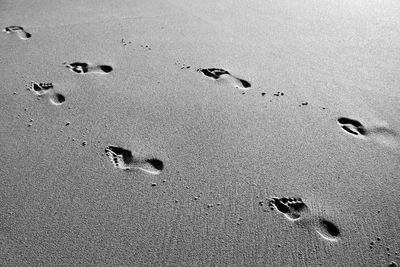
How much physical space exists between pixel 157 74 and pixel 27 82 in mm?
734

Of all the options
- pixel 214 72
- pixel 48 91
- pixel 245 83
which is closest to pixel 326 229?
pixel 245 83

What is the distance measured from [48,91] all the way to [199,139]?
36.0 inches

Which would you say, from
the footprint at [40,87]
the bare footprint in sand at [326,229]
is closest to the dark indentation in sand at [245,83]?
the bare footprint in sand at [326,229]

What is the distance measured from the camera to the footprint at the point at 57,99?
1865 mm

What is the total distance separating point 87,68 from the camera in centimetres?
212

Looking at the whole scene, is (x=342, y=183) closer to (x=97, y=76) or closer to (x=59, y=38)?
(x=97, y=76)

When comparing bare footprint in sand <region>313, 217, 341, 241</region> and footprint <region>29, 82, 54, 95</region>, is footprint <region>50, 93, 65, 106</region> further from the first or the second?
bare footprint in sand <region>313, 217, 341, 241</region>

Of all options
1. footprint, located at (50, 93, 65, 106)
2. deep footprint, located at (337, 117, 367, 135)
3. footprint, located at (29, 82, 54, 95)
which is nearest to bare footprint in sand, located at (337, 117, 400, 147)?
deep footprint, located at (337, 117, 367, 135)

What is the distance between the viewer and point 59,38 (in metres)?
2.40

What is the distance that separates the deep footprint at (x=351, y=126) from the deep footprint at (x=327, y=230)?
58 centimetres

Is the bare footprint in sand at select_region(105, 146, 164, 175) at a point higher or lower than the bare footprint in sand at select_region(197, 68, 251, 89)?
lower

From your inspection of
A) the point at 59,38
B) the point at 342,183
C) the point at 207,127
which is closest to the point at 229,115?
the point at 207,127

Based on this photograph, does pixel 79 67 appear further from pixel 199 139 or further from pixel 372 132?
pixel 372 132

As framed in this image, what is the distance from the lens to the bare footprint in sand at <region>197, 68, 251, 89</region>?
2.01 m
